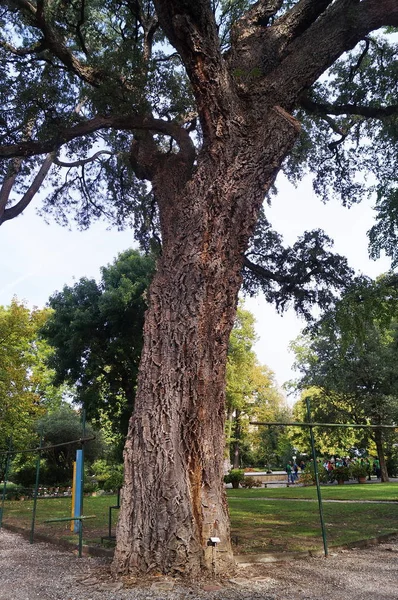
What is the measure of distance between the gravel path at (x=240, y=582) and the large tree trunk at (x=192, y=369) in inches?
12.4

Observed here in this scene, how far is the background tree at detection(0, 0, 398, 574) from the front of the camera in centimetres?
484

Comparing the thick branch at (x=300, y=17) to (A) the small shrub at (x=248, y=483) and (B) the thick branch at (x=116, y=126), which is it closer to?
(B) the thick branch at (x=116, y=126)

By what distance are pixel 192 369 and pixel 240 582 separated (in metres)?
2.12

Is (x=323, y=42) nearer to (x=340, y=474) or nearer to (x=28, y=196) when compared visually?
(x=28, y=196)

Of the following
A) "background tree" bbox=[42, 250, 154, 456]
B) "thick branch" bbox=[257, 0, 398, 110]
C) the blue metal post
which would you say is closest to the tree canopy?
"background tree" bbox=[42, 250, 154, 456]

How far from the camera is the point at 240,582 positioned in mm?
4402

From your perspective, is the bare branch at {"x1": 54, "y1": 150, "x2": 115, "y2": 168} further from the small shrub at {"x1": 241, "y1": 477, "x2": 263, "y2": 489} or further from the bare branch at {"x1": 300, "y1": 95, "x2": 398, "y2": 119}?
the small shrub at {"x1": 241, "y1": 477, "x2": 263, "y2": 489}

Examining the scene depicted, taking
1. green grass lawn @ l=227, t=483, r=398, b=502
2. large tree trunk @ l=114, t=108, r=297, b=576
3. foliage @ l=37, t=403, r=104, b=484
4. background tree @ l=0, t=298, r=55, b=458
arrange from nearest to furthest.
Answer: large tree trunk @ l=114, t=108, r=297, b=576, green grass lawn @ l=227, t=483, r=398, b=502, background tree @ l=0, t=298, r=55, b=458, foliage @ l=37, t=403, r=104, b=484

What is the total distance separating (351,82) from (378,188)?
8.32ft

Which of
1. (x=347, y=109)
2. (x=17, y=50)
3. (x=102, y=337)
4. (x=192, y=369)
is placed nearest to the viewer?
(x=192, y=369)

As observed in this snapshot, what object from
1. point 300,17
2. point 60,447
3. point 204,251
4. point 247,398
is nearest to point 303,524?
point 204,251

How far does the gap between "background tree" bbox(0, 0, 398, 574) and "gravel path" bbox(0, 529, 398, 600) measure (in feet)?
1.12

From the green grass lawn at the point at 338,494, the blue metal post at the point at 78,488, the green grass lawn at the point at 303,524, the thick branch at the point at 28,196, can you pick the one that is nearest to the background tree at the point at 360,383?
the green grass lawn at the point at 338,494

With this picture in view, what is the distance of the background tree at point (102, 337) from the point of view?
15.4m
